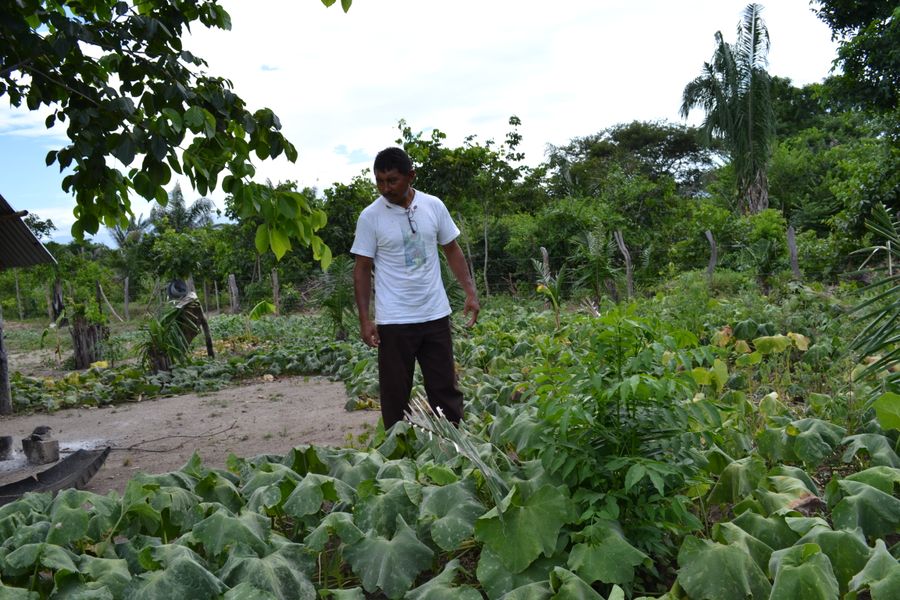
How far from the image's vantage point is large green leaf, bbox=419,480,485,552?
2.36 meters

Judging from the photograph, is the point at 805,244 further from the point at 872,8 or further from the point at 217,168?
the point at 217,168

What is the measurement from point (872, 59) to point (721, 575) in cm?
1343

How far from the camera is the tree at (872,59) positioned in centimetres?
1238

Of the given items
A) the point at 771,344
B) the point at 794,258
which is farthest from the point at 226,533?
the point at 794,258

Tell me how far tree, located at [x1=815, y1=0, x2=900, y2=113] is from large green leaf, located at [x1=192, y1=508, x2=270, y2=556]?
41.5 ft

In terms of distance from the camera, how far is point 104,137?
3.01m

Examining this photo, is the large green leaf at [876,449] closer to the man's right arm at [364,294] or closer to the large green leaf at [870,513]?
the large green leaf at [870,513]

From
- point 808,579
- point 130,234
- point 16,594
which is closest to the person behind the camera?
point 808,579

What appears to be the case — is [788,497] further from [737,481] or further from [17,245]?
[17,245]

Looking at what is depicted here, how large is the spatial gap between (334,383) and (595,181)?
20.3 m

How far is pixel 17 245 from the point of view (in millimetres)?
7246

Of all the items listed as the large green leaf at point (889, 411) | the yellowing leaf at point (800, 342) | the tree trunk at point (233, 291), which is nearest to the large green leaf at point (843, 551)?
the large green leaf at point (889, 411)

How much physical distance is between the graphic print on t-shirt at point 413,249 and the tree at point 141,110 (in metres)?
A: 0.42

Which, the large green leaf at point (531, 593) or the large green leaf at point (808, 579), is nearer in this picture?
the large green leaf at point (808, 579)
